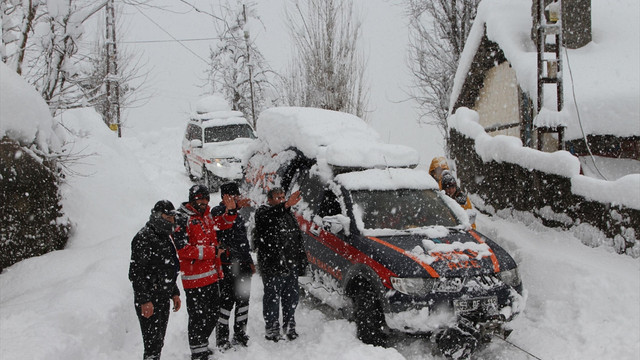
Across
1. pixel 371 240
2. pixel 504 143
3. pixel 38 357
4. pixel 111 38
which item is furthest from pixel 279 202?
pixel 111 38

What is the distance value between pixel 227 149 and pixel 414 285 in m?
9.22

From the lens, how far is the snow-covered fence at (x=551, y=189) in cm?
709

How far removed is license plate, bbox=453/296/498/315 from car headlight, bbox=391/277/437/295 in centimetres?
28

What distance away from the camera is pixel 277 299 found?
5.76 m

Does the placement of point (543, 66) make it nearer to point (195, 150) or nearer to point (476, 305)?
point (476, 305)

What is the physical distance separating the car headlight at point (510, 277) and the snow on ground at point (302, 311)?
2.24 ft

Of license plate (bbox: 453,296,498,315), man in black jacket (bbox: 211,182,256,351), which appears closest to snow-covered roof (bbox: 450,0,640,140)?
license plate (bbox: 453,296,498,315)

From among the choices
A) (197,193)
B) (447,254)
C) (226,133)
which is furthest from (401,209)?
(226,133)

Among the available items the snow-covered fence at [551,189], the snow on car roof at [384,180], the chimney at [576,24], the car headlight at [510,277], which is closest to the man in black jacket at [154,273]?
the snow on car roof at [384,180]

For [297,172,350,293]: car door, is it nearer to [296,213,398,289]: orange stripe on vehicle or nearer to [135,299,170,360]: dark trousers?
[296,213,398,289]: orange stripe on vehicle

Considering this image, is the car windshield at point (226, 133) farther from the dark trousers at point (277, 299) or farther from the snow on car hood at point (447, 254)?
the snow on car hood at point (447, 254)

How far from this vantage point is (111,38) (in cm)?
2506

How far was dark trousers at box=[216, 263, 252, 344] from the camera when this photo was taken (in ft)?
18.0

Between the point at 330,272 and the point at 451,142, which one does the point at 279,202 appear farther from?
the point at 451,142
